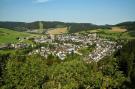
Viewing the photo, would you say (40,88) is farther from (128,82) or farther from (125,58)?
(125,58)

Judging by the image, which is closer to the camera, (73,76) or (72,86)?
(72,86)

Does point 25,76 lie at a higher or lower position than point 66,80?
higher

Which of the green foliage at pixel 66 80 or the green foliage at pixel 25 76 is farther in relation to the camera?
the green foliage at pixel 25 76

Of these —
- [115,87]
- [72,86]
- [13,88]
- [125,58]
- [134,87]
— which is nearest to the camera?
[134,87]

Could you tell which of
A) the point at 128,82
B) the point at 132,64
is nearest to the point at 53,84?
the point at 128,82

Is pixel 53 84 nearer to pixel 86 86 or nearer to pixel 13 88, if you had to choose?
pixel 86 86

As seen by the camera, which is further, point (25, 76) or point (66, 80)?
point (25, 76)

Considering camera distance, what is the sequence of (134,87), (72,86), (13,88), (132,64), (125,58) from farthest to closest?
1. (125,58)
2. (132,64)
3. (13,88)
4. (72,86)
5. (134,87)

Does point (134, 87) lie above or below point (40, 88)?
above

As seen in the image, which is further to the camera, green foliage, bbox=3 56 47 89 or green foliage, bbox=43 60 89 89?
green foliage, bbox=3 56 47 89
